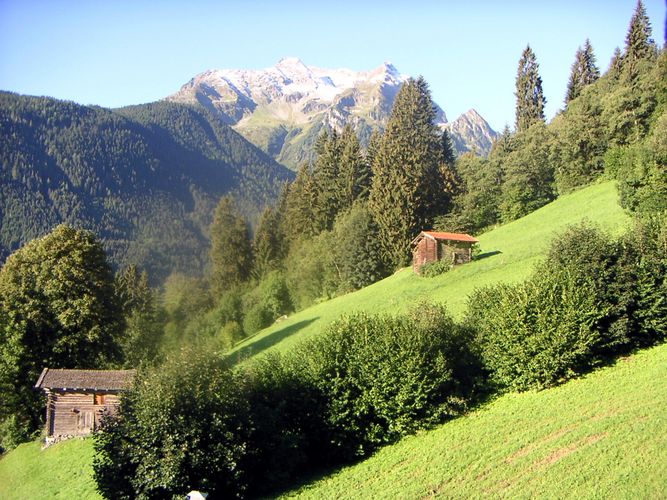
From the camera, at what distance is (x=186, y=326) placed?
36.0m

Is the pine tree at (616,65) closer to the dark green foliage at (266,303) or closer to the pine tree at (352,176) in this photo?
the pine tree at (352,176)

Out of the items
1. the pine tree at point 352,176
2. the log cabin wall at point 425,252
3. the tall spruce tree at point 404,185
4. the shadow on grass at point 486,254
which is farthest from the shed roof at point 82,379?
the pine tree at point 352,176

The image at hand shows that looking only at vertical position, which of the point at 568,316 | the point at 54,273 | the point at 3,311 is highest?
the point at 54,273

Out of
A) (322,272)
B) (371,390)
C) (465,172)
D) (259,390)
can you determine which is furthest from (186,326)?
(465,172)

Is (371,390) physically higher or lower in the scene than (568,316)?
lower

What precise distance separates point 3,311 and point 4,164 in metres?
18.9

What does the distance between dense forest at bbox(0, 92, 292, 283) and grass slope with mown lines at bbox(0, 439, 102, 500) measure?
11.6 meters

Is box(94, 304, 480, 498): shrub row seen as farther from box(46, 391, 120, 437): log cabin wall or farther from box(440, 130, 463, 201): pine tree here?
box(440, 130, 463, 201): pine tree

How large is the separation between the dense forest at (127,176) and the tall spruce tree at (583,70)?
57.7 meters

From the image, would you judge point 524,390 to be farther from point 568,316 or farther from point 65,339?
point 65,339

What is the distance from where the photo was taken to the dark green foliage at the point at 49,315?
38844 millimetres

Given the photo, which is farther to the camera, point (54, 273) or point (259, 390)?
point (54, 273)

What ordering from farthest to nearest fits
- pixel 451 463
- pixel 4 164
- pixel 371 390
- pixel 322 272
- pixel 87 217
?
pixel 322 272
pixel 4 164
pixel 87 217
pixel 371 390
pixel 451 463

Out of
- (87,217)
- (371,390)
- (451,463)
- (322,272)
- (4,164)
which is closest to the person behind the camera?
(451,463)
